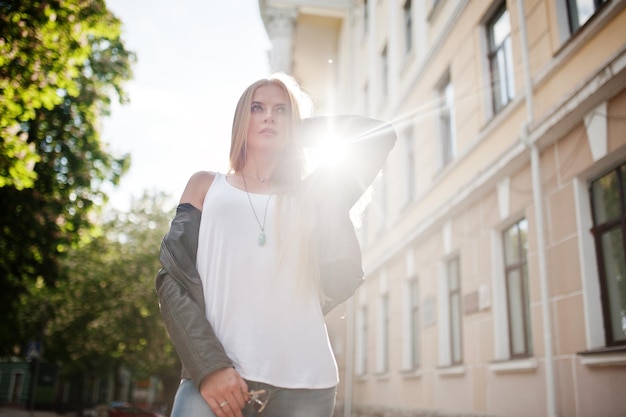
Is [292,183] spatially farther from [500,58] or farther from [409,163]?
[409,163]

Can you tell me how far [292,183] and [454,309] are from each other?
9303mm

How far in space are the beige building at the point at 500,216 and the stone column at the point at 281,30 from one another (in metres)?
8.68

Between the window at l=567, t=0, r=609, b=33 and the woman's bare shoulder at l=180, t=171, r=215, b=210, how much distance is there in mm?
5793

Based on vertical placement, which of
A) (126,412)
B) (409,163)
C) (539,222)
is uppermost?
(409,163)

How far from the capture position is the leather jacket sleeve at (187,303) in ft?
5.73

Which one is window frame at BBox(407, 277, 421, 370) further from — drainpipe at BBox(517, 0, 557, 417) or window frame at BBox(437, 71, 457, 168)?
drainpipe at BBox(517, 0, 557, 417)

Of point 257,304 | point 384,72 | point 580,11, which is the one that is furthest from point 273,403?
point 384,72

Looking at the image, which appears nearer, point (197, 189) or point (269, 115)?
point (197, 189)

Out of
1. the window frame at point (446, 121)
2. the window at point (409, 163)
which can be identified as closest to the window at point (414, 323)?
the window at point (409, 163)

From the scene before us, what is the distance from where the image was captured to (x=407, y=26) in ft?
51.1

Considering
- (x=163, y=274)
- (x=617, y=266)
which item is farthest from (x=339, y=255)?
(x=617, y=266)

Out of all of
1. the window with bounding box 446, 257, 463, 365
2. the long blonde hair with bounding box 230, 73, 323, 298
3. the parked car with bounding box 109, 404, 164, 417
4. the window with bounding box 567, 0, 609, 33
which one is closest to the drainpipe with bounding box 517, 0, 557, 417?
the window with bounding box 567, 0, 609, 33

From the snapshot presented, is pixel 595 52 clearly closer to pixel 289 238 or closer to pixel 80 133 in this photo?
pixel 289 238

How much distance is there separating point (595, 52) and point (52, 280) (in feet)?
40.5
